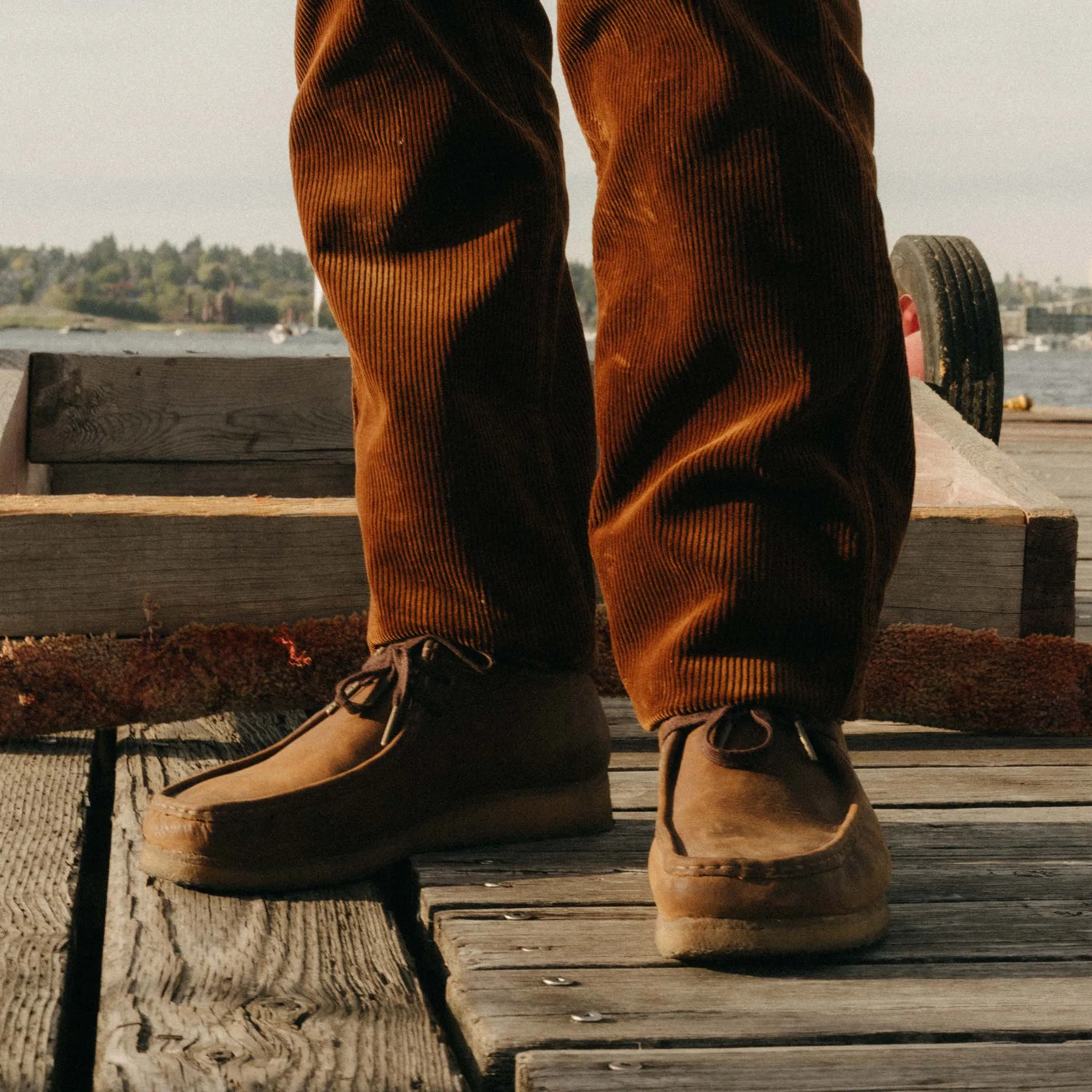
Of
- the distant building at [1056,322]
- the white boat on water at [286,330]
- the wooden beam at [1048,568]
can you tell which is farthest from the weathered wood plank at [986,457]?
the distant building at [1056,322]

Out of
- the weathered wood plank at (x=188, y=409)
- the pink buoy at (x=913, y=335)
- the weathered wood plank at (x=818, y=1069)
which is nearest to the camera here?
the weathered wood plank at (x=818, y=1069)

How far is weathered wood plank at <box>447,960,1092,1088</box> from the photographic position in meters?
0.98

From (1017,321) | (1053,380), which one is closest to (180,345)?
(1053,380)

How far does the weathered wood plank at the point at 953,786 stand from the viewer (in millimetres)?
1651

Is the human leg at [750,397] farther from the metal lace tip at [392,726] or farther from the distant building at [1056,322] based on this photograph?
the distant building at [1056,322]

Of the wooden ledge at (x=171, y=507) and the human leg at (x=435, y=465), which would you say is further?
the wooden ledge at (x=171, y=507)

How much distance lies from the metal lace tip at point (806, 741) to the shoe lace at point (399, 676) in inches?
12.4

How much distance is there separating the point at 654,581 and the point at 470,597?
20 cm

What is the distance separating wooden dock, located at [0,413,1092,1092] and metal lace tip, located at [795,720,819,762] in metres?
0.16

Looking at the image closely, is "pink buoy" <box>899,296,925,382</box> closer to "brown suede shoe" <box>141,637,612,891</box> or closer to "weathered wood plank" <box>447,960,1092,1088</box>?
"brown suede shoe" <box>141,637,612,891</box>

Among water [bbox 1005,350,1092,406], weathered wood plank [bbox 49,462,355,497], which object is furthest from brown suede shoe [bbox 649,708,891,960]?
water [bbox 1005,350,1092,406]

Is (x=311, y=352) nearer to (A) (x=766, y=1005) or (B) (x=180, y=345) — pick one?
(A) (x=766, y=1005)

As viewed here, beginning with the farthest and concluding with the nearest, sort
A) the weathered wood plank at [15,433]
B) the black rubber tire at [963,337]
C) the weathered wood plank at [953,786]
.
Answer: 1. the black rubber tire at [963,337]
2. the weathered wood plank at [15,433]
3. the weathered wood plank at [953,786]

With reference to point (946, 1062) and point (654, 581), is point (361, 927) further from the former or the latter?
point (946, 1062)
